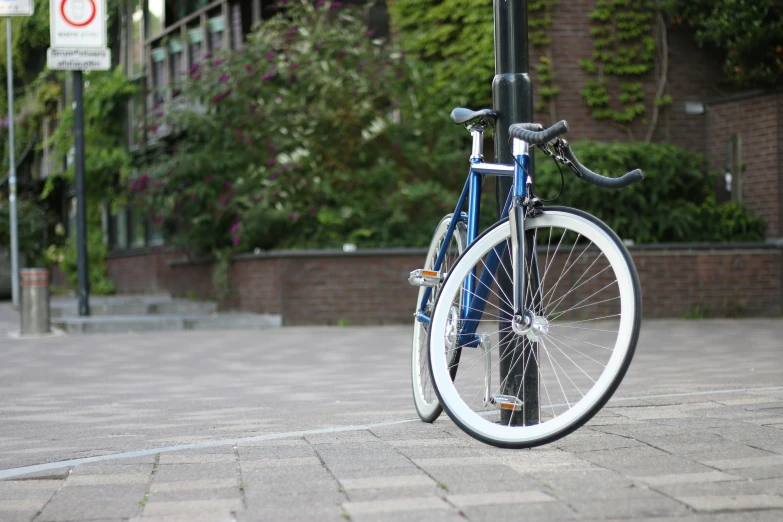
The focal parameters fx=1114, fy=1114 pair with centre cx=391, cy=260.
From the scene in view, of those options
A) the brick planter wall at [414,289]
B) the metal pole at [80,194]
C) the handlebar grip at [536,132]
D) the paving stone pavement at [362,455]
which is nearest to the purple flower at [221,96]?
the metal pole at [80,194]

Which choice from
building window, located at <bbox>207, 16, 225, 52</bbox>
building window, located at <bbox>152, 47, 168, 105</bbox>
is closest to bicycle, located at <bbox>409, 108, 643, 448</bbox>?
building window, located at <bbox>207, 16, 225, 52</bbox>

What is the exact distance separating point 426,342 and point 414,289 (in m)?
9.56

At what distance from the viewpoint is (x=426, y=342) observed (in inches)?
196

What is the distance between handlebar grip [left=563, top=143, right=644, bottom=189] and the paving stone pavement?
3.17ft

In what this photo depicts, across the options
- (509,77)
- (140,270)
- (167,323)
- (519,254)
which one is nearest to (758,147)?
(167,323)

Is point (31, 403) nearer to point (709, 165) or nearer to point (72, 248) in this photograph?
point (709, 165)

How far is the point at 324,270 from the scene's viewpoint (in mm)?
14273

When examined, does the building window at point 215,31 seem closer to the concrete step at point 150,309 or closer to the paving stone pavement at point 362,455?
the concrete step at point 150,309

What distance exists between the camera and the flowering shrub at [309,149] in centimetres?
1478

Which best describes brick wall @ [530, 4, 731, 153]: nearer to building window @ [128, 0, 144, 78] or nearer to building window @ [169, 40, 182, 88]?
building window @ [169, 40, 182, 88]

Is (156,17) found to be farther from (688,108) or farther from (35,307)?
(688,108)

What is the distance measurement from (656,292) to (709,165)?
10.0ft

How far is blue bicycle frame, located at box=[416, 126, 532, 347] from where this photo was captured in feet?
13.8

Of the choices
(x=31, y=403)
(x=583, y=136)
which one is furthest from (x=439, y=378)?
(x=583, y=136)
